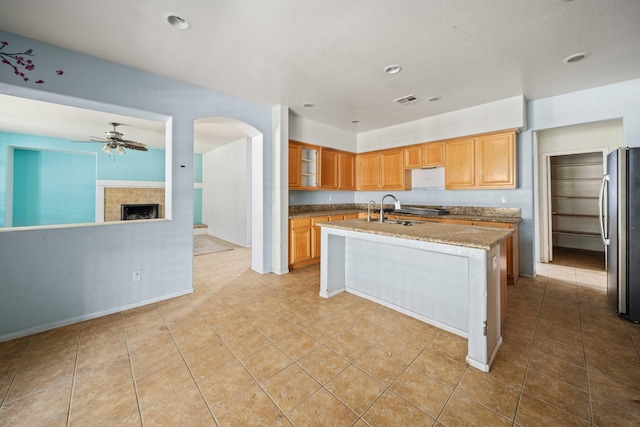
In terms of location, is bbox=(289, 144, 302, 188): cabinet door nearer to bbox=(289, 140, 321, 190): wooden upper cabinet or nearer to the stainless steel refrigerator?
bbox=(289, 140, 321, 190): wooden upper cabinet

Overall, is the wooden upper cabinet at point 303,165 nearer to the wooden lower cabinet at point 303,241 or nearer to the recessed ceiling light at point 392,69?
the wooden lower cabinet at point 303,241

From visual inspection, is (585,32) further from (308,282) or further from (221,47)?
(308,282)

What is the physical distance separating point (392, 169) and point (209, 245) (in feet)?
15.4

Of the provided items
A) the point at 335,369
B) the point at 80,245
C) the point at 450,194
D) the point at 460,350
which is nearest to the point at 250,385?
the point at 335,369

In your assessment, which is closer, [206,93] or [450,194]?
[206,93]

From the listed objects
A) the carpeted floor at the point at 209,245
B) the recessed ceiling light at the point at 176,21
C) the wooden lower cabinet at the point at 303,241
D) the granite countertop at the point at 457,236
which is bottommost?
the carpeted floor at the point at 209,245

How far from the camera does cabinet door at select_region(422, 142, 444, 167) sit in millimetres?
4244


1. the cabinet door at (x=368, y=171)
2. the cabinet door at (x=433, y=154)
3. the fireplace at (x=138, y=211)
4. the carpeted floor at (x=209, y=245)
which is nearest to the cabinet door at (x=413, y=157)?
the cabinet door at (x=433, y=154)

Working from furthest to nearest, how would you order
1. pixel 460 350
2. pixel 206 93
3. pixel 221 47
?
pixel 206 93
pixel 221 47
pixel 460 350

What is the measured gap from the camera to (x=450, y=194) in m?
4.44

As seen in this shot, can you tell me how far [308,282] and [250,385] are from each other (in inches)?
76.3

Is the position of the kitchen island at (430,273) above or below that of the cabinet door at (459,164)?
below

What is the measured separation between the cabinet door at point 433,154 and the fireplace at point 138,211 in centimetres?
746

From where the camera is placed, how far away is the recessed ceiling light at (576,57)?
243 centimetres
